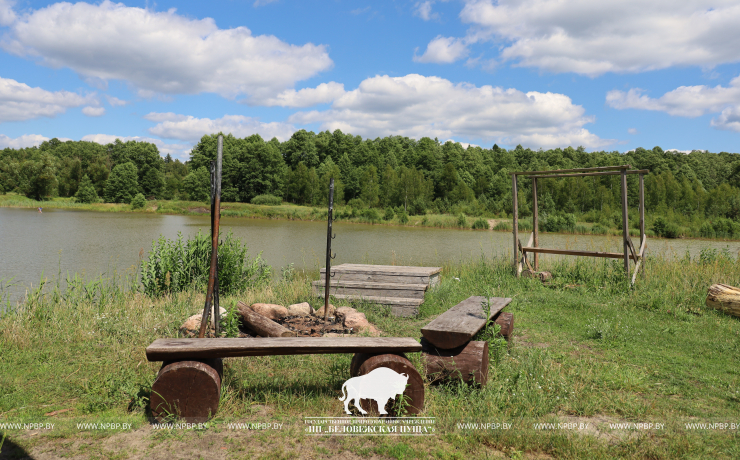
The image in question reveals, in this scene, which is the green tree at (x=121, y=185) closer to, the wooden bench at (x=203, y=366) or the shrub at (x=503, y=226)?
the shrub at (x=503, y=226)

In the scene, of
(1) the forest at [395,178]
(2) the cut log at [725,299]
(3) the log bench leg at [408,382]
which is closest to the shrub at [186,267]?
(3) the log bench leg at [408,382]

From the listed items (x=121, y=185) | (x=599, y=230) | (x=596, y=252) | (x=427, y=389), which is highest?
(x=121, y=185)

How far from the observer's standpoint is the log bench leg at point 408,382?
10.7 ft

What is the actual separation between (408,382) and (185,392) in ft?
5.27

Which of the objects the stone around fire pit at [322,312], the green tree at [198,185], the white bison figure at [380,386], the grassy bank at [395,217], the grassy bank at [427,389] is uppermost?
the green tree at [198,185]

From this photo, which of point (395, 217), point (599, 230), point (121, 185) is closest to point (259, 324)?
point (599, 230)

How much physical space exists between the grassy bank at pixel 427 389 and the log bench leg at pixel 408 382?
19 centimetres

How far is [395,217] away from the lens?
147ft

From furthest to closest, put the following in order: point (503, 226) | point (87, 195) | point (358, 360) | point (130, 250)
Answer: point (87, 195) < point (503, 226) < point (130, 250) < point (358, 360)

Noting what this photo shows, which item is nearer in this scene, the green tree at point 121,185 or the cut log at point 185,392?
the cut log at point 185,392

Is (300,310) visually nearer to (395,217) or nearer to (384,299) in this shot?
(384,299)

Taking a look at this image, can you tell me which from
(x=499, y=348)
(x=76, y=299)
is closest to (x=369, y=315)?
(x=499, y=348)

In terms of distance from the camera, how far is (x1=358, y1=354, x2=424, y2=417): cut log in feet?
10.7

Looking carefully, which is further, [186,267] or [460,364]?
[186,267]
